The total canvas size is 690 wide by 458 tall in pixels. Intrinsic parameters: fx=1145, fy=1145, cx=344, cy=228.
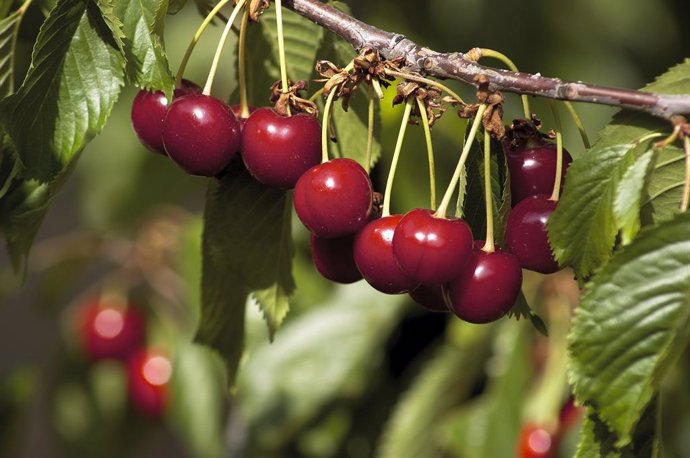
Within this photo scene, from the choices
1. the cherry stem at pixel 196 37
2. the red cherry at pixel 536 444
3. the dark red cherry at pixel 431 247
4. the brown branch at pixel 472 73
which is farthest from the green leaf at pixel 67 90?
the red cherry at pixel 536 444

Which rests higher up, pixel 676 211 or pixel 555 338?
pixel 676 211

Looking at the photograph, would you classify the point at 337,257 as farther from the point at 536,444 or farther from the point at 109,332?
the point at 109,332

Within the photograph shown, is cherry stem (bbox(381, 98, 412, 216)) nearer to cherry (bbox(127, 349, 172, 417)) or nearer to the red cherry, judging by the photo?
the red cherry

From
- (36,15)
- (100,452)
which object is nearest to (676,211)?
(36,15)

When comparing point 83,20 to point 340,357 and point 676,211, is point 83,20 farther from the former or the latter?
point 340,357

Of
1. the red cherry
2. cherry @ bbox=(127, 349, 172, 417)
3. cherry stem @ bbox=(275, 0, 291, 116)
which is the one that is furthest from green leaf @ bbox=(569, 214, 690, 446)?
cherry @ bbox=(127, 349, 172, 417)

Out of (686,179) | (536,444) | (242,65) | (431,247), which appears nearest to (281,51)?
(242,65)

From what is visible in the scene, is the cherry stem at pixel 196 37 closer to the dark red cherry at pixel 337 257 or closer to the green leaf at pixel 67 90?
the green leaf at pixel 67 90
